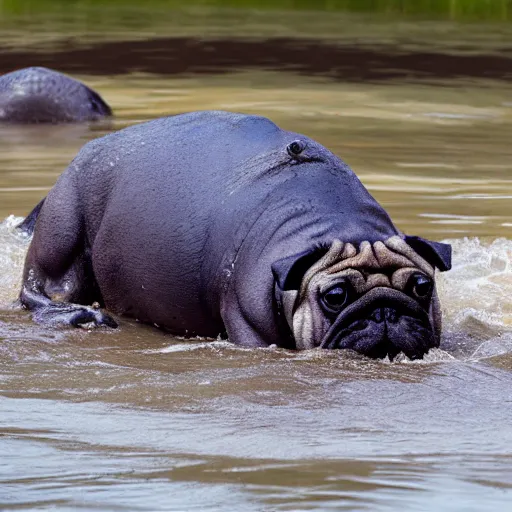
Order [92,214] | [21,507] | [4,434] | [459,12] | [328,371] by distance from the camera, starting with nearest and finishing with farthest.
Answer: [21,507] < [4,434] < [328,371] < [92,214] < [459,12]

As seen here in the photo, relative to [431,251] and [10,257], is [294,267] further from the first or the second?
[10,257]

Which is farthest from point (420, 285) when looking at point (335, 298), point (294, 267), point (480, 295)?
point (480, 295)

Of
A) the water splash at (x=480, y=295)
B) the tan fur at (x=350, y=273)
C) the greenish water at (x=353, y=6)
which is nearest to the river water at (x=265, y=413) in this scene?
the water splash at (x=480, y=295)

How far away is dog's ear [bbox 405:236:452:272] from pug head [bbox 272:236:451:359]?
0.26 ft

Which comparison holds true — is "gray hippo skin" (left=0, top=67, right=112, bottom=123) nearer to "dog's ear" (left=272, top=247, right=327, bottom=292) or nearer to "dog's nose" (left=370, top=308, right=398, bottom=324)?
"dog's ear" (left=272, top=247, right=327, bottom=292)

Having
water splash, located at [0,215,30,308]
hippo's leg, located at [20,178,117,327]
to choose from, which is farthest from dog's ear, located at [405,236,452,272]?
water splash, located at [0,215,30,308]

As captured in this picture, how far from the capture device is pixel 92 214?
7.14 metres

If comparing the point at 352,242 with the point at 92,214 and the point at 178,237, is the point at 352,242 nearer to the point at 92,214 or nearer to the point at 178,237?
the point at 178,237

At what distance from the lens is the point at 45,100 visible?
44.7 ft

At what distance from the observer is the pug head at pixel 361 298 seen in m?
5.78

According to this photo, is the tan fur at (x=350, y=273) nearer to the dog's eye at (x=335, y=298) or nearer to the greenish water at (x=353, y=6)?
the dog's eye at (x=335, y=298)

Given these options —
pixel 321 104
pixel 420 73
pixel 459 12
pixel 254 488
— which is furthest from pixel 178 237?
pixel 459 12

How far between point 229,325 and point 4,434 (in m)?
1.59

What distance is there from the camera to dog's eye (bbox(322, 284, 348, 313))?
5.77 metres
